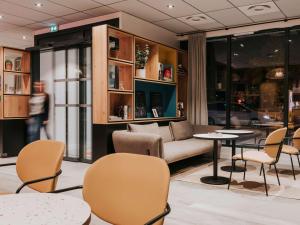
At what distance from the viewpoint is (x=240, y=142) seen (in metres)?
7.26

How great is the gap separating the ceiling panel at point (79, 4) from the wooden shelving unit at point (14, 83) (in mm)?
2015

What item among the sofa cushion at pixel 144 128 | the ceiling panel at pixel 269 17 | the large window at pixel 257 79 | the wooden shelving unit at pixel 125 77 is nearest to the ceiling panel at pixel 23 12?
the wooden shelving unit at pixel 125 77

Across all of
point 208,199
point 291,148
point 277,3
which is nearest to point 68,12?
point 277,3

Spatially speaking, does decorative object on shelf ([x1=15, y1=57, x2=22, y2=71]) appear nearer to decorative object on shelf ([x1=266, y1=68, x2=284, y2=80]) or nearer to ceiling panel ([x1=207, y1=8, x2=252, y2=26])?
ceiling panel ([x1=207, y1=8, x2=252, y2=26])

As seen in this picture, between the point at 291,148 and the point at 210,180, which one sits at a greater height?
the point at 291,148

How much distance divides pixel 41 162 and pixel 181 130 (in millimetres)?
4558

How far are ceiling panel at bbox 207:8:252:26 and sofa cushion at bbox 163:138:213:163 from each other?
255 cm

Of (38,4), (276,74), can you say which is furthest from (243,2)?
(38,4)

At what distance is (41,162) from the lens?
2.32 metres

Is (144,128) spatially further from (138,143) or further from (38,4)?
(38,4)

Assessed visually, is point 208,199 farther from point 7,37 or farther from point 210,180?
point 7,37

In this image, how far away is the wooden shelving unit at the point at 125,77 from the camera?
5.06 metres

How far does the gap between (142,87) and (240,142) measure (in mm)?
2715

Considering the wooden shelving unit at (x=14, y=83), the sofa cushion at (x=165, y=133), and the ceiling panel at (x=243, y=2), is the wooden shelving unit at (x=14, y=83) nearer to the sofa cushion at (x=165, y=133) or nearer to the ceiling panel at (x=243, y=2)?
the sofa cushion at (x=165, y=133)
